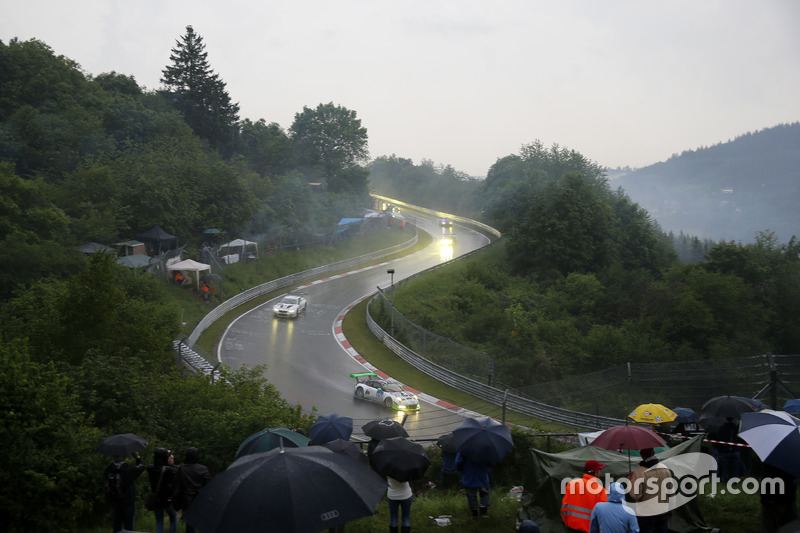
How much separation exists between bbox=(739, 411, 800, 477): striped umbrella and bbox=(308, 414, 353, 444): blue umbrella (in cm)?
695

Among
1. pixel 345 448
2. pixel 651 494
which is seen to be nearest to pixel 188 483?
pixel 345 448

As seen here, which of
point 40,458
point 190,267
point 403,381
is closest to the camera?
point 40,458

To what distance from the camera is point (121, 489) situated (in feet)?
27.3

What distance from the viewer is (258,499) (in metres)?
5.56

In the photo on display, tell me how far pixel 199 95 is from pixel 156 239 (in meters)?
33.4

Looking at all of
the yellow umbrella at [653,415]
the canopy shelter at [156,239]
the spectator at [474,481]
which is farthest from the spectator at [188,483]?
the canopy shelter at [156,239]

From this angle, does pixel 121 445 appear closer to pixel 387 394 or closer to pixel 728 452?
pixel 728 452

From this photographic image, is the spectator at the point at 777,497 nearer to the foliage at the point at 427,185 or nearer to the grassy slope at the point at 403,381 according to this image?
the grassy slope at the point at 403,381

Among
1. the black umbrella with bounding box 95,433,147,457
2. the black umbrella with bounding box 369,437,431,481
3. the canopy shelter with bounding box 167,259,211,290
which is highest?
the black umbrella with bounding box 369,437,431,481

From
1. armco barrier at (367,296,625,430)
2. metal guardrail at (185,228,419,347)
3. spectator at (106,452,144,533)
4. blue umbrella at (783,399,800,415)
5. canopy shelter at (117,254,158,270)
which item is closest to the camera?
spectator at (106,452,144,533)

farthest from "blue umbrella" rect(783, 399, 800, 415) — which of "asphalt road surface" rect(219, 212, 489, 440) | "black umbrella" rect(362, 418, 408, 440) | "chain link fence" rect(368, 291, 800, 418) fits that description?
"asphalt road surface" rect(219, 212, 489, 440)

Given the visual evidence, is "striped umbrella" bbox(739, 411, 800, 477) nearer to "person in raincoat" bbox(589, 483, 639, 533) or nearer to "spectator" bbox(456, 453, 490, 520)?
"person in raincoat" bbox(589, 483, 639, 533)

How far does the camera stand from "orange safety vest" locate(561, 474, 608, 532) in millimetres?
6867

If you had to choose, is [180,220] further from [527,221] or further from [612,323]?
[612,323]
